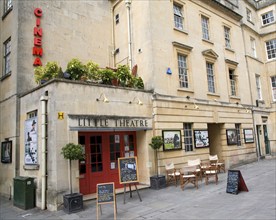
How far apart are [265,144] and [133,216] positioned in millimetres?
17595

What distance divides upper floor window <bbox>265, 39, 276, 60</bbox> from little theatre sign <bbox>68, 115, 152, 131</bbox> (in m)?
16.6

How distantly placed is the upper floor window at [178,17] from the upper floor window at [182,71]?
1886 millimetres

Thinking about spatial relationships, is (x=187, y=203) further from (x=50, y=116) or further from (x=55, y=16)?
(x=55, y=16)

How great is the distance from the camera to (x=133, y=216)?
7973 millimetres

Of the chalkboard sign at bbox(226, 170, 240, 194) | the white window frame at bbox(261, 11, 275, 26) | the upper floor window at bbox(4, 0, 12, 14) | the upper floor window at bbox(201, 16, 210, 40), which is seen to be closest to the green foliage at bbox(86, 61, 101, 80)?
the upper floor window at bbox(4, 0, 12, 14)

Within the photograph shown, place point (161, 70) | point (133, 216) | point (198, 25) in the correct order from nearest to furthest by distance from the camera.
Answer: point (133, 216) < point (161, 70) < point (198, 25)

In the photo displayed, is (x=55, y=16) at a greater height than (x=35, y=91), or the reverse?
(x=55, y=16)

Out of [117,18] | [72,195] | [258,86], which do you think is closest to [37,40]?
[117,18]

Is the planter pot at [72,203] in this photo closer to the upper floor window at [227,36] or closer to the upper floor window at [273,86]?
the upper floor window at [227,36]

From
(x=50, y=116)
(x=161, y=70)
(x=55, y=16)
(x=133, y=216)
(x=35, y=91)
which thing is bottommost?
(x=133, y=216)

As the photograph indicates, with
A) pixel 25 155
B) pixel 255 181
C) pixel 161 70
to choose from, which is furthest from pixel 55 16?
pixel 255 181

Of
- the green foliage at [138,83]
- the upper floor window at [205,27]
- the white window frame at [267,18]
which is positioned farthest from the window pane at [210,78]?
the white window frame at [267,18]

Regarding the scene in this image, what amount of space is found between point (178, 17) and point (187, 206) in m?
11.4

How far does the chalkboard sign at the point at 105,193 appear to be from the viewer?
25.5 ft
